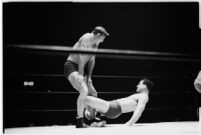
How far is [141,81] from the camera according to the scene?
3.30 m

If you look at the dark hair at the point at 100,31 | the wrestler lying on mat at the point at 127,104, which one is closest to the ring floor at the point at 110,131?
the wrestler lying on mat at the point at 127,104

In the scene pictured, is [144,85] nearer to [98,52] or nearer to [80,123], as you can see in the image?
[80,123]

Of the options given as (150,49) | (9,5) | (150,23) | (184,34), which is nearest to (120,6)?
(150,23)

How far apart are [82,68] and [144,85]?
2.33 feet

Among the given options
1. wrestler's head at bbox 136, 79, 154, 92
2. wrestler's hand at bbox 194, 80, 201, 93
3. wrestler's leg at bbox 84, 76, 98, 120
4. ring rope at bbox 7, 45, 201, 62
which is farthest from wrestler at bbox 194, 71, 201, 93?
ring rope at bbox 7, 45, 201, 62

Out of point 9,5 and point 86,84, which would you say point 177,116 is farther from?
point 9,5

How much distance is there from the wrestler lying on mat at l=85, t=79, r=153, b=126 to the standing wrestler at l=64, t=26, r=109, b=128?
8 centimetres

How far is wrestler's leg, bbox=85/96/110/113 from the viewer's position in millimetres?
3084

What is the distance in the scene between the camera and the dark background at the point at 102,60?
9.98 ft

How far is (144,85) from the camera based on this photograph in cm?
329

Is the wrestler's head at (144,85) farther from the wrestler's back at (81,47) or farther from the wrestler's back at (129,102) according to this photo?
the wrestler's back at (81,47)

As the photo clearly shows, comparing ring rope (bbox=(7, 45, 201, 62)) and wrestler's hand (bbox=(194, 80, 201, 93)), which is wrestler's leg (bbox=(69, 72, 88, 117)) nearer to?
wrestler's hand (bbox=(194, 80, 201, 93))

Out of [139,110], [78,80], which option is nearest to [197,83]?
[139,110]

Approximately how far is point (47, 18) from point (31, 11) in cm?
17
